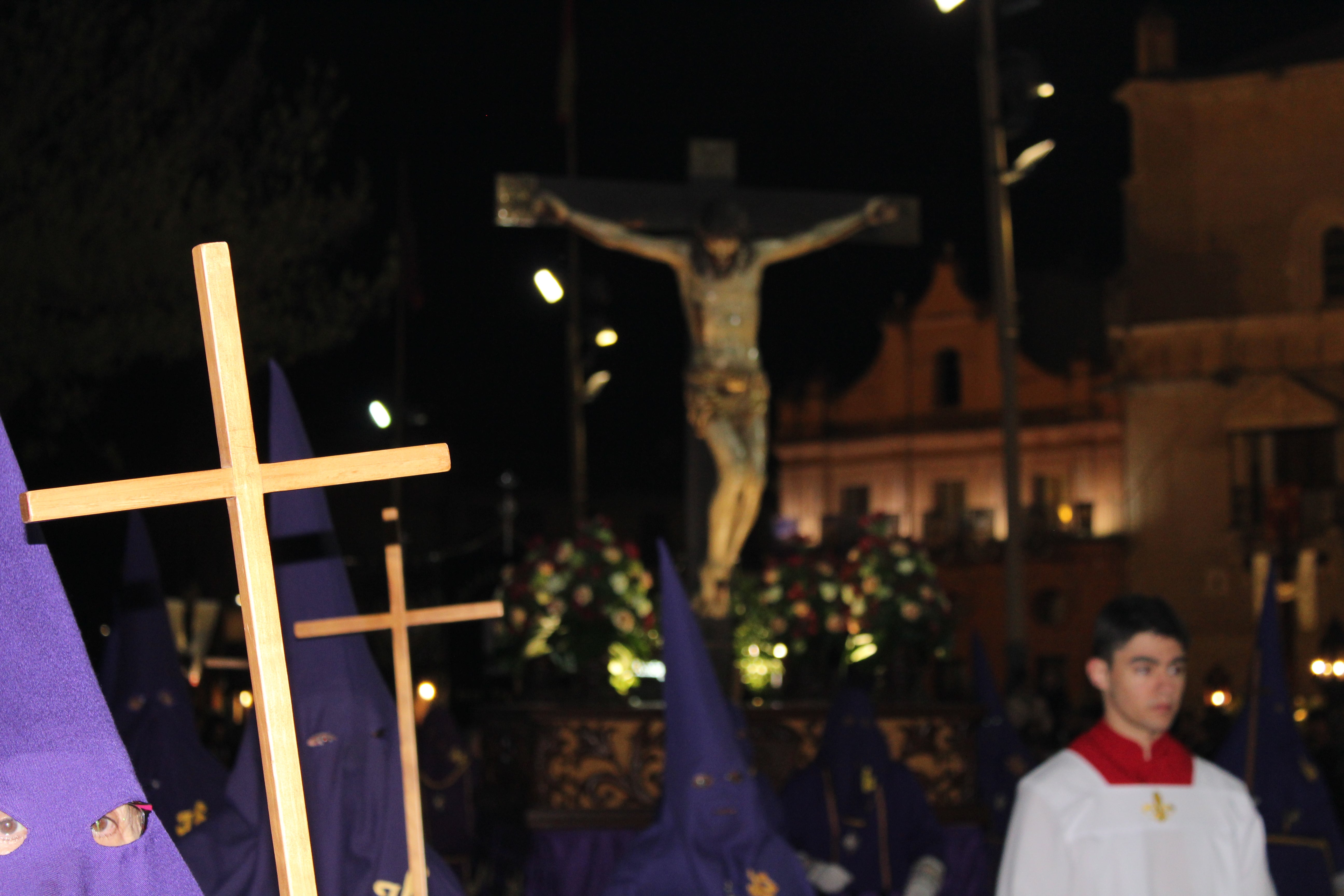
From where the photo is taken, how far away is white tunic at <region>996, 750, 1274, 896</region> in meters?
3.95

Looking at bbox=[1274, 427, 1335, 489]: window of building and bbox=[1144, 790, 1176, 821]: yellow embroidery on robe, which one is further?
bbox=[1274, 427, 1335, 489]: window of building

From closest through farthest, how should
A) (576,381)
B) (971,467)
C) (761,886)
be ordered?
(761,886), (576,381), (971,467)

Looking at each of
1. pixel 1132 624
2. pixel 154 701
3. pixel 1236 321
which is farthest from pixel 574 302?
pixel 1236 321

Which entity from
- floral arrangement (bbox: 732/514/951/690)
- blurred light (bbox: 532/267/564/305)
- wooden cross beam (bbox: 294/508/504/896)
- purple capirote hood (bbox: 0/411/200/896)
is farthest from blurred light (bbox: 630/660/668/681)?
purple capirote hood (bbox: 0/411/200/896)

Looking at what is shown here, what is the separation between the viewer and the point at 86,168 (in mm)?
9078

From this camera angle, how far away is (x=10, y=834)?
2.60 metres

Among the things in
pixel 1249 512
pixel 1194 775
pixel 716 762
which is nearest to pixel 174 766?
pixel 716 762

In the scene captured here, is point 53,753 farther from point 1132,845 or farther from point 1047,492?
point 1047,492

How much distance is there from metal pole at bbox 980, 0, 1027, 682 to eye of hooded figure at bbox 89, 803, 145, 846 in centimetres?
1018

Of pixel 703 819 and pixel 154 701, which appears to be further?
pixel 154 701

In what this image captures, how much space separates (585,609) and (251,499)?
6.25 m

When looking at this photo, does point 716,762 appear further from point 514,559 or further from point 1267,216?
point 1267,216

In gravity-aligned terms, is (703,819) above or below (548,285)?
below

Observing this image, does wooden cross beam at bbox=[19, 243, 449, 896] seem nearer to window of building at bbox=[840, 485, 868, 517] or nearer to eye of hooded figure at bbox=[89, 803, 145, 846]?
eye of hooded figure at bbox=[89, 803, 145, 846]
